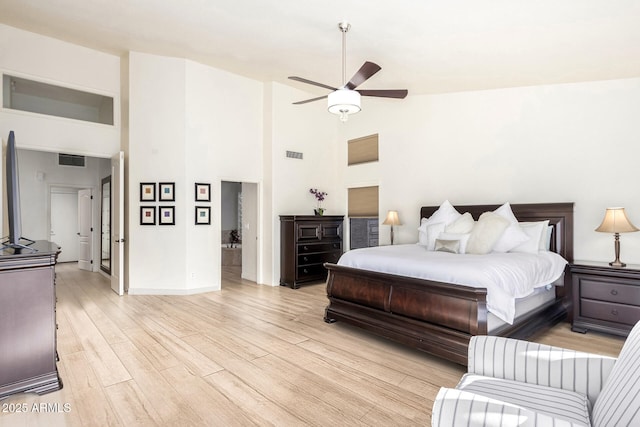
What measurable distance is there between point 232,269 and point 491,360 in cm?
713

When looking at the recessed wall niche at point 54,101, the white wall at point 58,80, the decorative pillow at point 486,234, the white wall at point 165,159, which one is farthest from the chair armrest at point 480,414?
the recessed wall niche at point 54,101

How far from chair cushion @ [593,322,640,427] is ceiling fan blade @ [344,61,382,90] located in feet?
8.81

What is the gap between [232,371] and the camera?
2781 millimetres

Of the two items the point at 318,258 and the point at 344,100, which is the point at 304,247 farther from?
the point at 344,100

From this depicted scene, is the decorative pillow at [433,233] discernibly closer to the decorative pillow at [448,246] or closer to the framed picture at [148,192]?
the decorative pillow at [448,246]

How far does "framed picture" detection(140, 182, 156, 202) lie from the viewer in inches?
215

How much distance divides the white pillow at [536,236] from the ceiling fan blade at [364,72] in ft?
8.66

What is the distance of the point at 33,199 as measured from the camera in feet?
26.2

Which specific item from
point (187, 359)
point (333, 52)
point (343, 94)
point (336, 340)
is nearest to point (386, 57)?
point (333, 52)

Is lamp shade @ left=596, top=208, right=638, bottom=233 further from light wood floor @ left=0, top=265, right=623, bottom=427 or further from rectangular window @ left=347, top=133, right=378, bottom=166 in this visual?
rectangular window @ left=347, top=133, right=378, bottom=166

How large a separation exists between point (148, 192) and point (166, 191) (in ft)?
0.95

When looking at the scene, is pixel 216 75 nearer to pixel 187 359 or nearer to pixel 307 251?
pixel 307 251

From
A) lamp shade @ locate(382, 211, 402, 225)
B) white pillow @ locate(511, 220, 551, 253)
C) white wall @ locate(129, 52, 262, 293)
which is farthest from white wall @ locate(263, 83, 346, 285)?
white pillow @ locate(511, 220, 551, 253)

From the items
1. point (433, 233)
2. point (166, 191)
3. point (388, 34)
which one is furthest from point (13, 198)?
point (433, 233)
